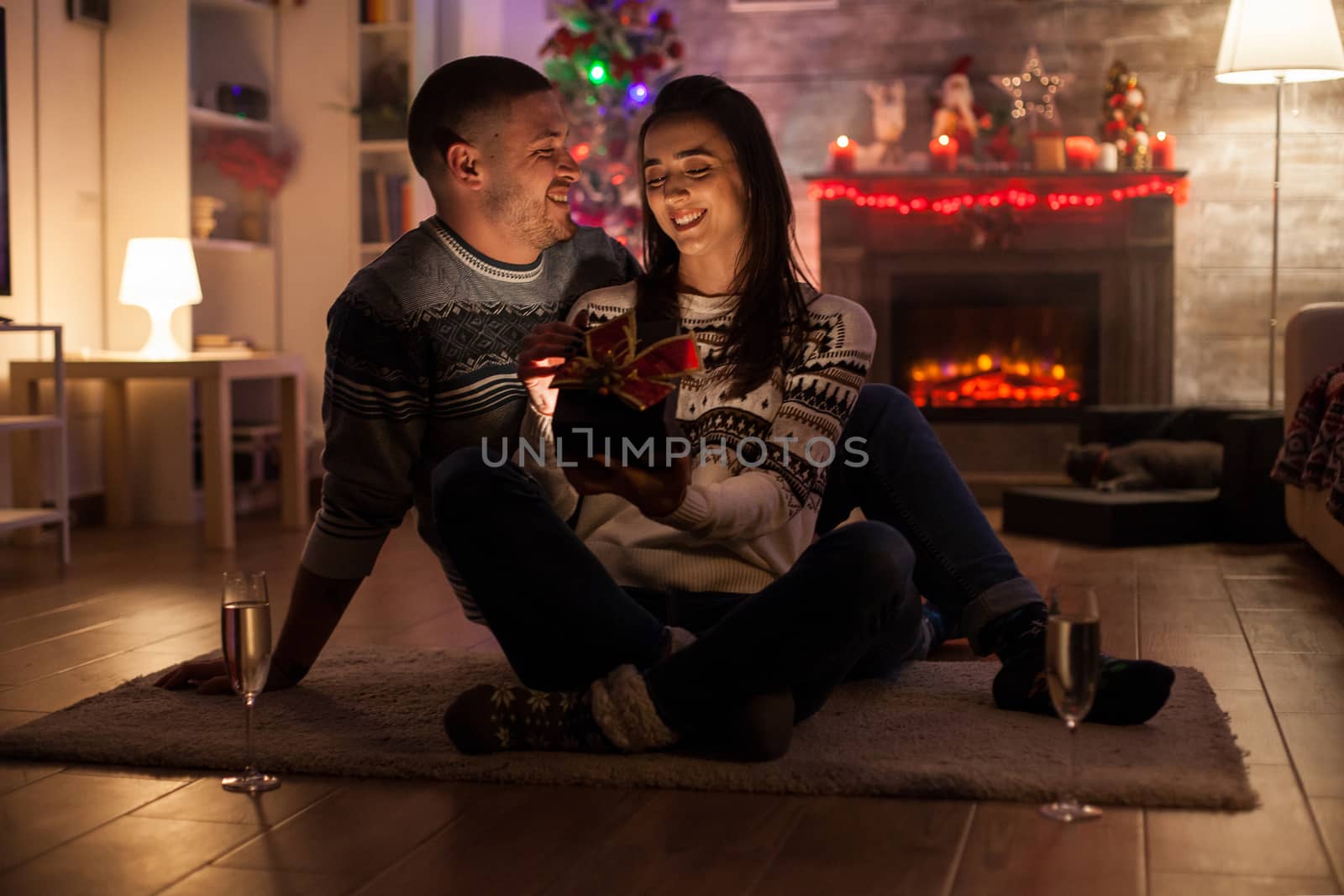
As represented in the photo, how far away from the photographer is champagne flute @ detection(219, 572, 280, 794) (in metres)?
1.56

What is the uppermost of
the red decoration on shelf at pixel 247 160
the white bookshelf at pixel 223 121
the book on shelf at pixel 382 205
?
the white bookshelf at pixel 223 121

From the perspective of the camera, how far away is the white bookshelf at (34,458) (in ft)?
12.0

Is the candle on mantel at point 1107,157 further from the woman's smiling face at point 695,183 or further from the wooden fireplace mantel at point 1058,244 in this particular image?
the woman's smiling face at point 695,183

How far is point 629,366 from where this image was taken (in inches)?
62.6

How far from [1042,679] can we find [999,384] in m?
3.82

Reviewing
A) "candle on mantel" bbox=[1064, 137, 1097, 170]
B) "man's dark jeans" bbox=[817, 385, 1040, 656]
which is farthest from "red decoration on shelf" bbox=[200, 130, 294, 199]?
"man's dark jeans" bbox=[817, 385, 1040, 656]

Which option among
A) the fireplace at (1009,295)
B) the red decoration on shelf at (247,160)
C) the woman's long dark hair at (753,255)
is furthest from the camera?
the fireplace at (1009,295)

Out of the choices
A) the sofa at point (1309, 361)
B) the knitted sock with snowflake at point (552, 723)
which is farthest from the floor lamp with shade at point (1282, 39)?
the knitted sock with snowflake at point (552, 723)

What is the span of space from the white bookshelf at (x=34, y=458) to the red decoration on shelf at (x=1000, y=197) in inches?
113

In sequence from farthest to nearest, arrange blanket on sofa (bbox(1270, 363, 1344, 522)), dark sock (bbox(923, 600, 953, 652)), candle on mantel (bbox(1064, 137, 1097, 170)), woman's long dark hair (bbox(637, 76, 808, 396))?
candle on mantel (bbox(1064, 137, 1097, 170))
blanket on sofa (bbox(1270, 363, 1344, 522))
dark sock (bbox(923, 600, 953, 652))
woman's long dark hair (bbox(637, 76, 808, 396))

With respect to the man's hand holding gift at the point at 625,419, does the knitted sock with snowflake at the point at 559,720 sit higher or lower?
lower

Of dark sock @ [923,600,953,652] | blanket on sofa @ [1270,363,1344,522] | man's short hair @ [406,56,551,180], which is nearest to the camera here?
man's short hair @ [406,56,551,180]

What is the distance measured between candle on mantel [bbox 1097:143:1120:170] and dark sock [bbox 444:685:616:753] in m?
4.22

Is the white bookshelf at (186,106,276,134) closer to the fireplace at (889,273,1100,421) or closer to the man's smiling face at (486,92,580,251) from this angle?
the fireplace at (889,273,1100,421)
